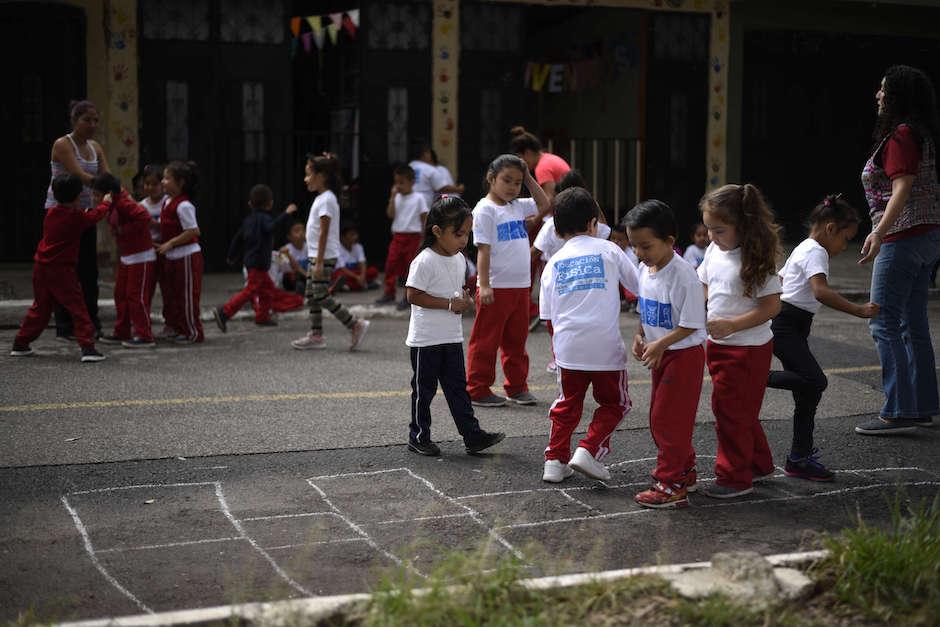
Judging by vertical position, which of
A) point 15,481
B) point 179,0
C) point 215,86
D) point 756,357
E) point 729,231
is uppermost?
point 179,0

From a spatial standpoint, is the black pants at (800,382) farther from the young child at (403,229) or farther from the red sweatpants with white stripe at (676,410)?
the young child at (403,229)

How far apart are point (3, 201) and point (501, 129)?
6.18m

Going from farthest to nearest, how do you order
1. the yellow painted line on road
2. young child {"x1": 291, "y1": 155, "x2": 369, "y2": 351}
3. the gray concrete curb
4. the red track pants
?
the red track pants < young child {"x1": 291, "y1": 155, "x2": 369, "y2": 351} < the yellow painted line on road < the gray concrete curb

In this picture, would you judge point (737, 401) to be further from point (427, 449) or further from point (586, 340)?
point (427, 449)

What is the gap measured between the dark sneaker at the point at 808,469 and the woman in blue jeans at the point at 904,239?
1084mm

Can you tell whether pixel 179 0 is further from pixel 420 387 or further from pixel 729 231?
pixel 729 231

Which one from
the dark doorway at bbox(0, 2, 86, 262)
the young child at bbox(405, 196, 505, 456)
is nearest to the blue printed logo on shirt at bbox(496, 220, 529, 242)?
the young child at bbox(405, 196, 505, 456)

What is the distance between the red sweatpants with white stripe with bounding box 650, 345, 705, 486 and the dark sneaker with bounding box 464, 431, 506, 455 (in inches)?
46.1

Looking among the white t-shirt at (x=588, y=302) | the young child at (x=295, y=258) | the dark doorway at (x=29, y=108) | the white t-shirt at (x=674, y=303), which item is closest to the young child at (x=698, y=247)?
the young child at (x=295, y=258)

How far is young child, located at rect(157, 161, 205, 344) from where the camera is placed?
1012 cm

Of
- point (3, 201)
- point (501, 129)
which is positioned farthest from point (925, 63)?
point (3, 201)

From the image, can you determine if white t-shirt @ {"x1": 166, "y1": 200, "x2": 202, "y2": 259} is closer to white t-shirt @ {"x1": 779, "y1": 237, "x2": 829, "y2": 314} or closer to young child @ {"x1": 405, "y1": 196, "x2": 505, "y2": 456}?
young child @ {"x1": 405, "y1": 196, "x2": 505, "y2": 456}

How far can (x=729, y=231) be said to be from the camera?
18.0ft

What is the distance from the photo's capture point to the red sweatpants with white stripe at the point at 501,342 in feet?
24.9
